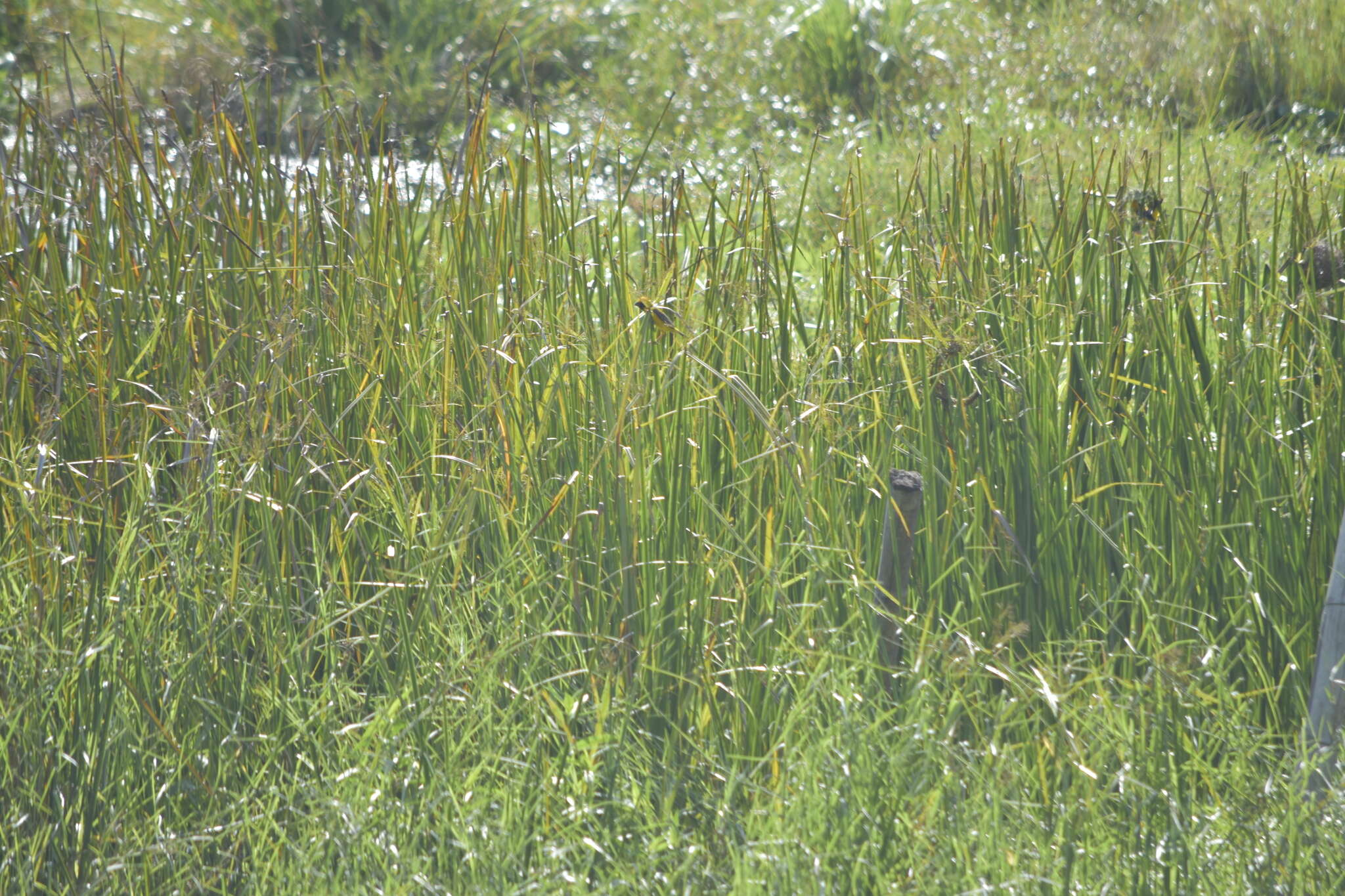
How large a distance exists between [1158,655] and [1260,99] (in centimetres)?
476

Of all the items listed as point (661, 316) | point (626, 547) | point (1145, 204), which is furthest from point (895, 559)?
point (1145, 204)

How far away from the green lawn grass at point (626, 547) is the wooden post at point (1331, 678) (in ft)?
0.26

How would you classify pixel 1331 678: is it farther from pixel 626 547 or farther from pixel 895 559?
pixel 626 547

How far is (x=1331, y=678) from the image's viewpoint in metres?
1.45

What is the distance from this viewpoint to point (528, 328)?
2105mm

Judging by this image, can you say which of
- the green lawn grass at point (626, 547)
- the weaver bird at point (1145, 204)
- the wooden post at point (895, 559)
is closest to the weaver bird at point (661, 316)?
the green lawn grass at point (626, 547)

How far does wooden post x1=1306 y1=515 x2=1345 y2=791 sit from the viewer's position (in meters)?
1.44

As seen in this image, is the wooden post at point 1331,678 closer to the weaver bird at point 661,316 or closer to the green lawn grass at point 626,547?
the green lawn grass at point 626,547


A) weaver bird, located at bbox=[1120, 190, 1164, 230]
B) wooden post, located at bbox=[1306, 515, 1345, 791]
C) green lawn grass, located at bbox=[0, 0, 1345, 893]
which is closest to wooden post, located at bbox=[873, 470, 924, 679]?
green lawn grass, located at bbox=[0, 0, 1345, 893]

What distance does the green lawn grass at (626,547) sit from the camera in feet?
4.42

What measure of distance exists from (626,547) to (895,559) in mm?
365

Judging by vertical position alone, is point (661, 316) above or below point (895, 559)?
above

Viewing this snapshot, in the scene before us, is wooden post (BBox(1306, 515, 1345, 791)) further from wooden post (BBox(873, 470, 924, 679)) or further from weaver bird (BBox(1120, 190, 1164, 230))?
weaver bird (BBox(1120, 190, 1164, 230))

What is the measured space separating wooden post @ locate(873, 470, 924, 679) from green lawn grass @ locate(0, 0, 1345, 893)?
4 cm
